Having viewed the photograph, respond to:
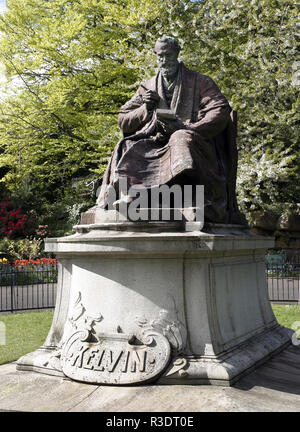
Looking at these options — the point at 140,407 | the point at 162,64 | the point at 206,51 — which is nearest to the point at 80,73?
the point at 206,51

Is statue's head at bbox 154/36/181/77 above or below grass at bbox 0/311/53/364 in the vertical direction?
above

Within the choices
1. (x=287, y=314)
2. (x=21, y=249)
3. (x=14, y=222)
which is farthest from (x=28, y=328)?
(x=14, y=222)

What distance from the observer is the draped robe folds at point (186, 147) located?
564 cm

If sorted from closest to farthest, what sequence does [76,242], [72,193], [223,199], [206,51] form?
[76,242] < [223,199] < [206,51] < [72,193]

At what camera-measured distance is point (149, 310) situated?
496cm

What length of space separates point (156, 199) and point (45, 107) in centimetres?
1636

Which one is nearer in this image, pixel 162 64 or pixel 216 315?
pixel 216 315

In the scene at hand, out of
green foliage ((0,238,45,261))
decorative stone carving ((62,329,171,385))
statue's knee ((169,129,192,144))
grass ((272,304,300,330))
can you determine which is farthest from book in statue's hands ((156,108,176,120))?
green foliage ((0,238,45,261))

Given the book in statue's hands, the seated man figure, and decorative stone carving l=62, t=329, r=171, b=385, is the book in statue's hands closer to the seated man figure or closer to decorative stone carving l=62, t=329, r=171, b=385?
the seated man figure

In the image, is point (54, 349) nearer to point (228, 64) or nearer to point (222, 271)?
point (222, 271)

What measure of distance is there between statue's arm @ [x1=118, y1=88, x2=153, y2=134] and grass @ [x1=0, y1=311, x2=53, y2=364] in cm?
337

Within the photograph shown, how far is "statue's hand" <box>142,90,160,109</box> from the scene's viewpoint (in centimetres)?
601

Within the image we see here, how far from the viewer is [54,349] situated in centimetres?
557

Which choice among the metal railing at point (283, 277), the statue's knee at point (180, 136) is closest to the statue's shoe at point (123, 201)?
the statue's knee at point (180, 136)
